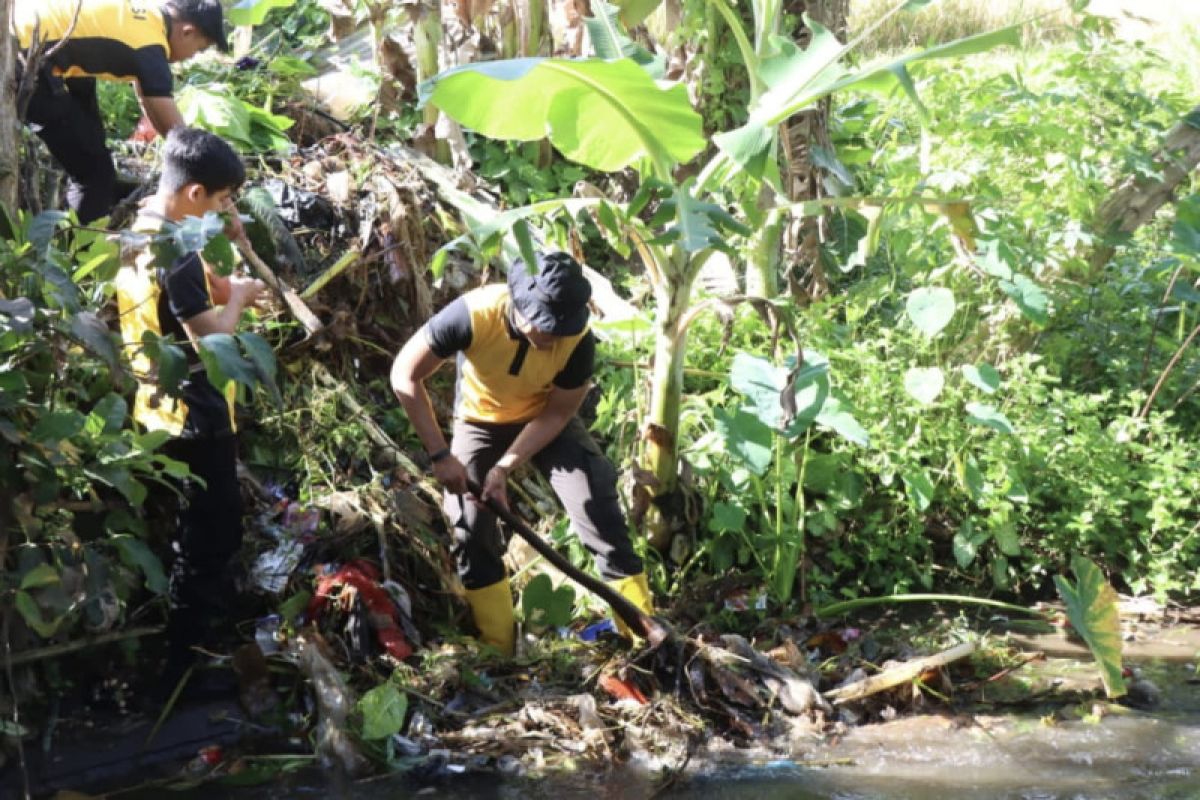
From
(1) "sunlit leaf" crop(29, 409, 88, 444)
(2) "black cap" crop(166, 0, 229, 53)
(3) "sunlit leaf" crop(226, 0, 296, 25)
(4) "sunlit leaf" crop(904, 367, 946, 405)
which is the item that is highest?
(3) "sunlit leaf" crop(226, 0, 296, 25)

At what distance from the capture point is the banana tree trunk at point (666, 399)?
490cm

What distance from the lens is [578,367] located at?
177 inches

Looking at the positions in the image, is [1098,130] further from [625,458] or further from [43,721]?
[43,721]

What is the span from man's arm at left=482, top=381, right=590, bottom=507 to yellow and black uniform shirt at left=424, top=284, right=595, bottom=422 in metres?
0.04

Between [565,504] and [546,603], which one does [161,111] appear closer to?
[565,504]

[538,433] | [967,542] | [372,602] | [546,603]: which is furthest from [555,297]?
[967,542]

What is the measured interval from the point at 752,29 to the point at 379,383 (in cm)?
240

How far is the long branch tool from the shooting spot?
4438mm

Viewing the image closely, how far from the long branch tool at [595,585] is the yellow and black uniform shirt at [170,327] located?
92 cm

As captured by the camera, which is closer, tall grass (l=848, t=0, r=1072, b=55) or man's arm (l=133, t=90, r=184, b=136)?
man's arm (l=133, t=90, r=184, b=136)

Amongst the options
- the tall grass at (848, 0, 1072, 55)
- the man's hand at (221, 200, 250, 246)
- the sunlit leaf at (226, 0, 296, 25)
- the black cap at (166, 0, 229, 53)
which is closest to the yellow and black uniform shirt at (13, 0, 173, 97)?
the black cap at (166, 0, 229, 53)

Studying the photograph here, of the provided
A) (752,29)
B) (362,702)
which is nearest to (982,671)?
(362,702)

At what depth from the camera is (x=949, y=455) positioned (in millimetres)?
Result: 5336

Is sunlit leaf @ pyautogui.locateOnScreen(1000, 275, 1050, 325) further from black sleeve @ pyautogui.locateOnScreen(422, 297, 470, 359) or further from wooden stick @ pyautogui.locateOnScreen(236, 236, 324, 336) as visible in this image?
wooden stick @ pyautogui.locateOnScreen(236, 236, 324, 336)
